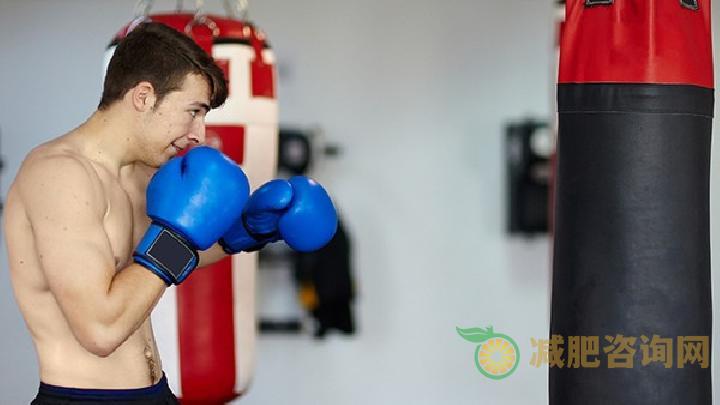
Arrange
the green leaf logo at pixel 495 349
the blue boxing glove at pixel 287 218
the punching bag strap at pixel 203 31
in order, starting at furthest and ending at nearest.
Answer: the green leaf logo at pixel 495 349 → the punching bag strap at pixel 203 31 → the blue boxing glove at pixel 287 218

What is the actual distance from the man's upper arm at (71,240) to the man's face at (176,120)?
18cm

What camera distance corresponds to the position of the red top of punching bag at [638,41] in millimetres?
2111

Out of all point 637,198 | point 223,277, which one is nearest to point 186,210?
point 637,198

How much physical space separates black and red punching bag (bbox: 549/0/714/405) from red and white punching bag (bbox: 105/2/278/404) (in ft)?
3.95

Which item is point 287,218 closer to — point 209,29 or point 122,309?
point 122,309

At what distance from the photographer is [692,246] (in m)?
2.15

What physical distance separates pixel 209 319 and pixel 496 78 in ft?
5.47

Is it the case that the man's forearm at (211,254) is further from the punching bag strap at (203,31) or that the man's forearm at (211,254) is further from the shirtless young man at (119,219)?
the punching bag strap at (203,31)

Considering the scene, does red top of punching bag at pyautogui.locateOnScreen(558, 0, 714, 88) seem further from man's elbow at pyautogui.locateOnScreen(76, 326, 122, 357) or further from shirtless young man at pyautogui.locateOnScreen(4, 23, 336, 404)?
man's elbow at pyautogui.locateOnScreen(76, 326, 122, 357)

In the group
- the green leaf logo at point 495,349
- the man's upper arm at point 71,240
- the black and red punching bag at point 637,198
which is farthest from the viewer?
the green leaf logo at point 495,349

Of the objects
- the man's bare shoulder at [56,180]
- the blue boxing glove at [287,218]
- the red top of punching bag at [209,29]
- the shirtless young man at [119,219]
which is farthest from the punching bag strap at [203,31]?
the man's bare shoulder at [56,180]

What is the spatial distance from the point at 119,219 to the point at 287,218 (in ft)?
1.40

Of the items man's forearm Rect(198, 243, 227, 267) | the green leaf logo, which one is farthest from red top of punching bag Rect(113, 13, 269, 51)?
the green leaf logo

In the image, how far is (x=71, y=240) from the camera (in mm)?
1794
